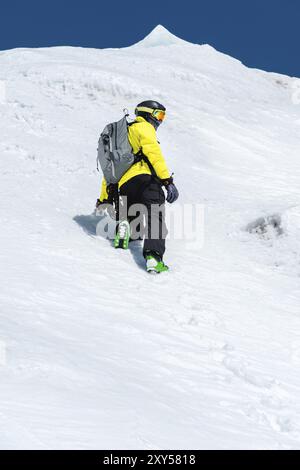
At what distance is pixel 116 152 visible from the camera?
773 cm

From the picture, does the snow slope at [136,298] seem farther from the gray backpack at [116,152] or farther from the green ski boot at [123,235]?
the gray backpack at [116,152]

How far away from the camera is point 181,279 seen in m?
7.08

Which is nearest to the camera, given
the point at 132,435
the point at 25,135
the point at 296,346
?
the point at 132,435

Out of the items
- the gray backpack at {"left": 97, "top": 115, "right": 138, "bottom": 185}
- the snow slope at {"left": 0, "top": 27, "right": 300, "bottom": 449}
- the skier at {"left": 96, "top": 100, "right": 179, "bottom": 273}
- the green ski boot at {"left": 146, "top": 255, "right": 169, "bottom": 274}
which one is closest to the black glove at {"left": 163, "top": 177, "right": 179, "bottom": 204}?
the skier at {"left": 96, "top": 100, "right": 179, "bottom": 273}

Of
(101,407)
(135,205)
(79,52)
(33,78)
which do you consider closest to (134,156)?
(135,205)

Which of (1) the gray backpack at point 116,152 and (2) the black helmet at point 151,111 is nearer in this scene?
(1) the gray backpack at point 116,152

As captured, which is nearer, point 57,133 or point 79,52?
point 57,133

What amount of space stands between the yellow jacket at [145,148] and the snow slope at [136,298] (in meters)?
1.10

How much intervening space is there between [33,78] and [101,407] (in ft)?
46.9

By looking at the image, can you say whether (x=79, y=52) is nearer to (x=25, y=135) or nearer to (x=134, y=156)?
(x=25, y=135)
